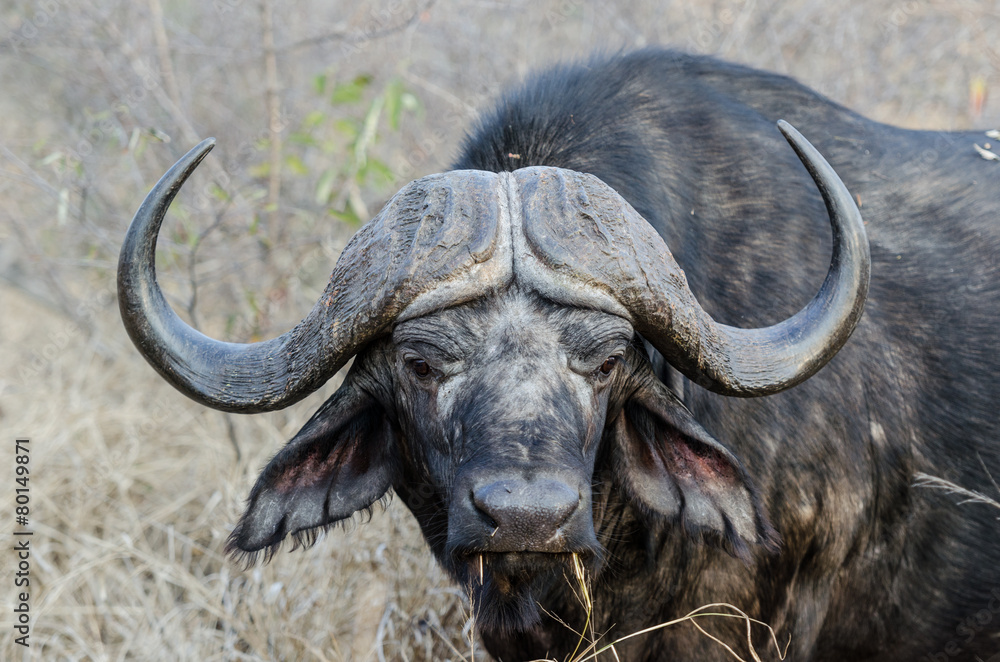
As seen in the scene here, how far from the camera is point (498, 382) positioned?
7.32ft

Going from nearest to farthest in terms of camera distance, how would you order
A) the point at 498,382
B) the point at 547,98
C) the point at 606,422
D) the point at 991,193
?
1. the point at 498,382
2. the point at 606,422
3. the point at 547,98
4. the point at 991,193

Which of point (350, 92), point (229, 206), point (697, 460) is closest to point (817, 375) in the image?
point (697, 460)

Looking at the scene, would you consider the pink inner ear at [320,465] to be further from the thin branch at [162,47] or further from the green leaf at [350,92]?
the thin branch at [162,47]

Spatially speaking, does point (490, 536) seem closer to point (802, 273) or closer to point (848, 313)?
point (848, 313)

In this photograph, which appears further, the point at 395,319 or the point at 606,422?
the point at 606,422

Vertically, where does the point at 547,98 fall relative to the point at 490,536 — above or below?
above

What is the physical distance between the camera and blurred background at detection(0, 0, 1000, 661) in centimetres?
381

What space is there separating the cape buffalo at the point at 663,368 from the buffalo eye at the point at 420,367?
1cm

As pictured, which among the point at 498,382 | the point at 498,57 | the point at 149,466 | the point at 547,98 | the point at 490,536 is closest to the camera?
the point at 490,536

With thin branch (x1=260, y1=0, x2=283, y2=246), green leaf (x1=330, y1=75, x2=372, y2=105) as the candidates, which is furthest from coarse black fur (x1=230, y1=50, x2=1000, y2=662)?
thin branch (x1=260, y1=0, x2=283, y2=246)

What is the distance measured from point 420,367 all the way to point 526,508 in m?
0.57

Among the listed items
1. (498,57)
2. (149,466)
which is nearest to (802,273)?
(149,466)

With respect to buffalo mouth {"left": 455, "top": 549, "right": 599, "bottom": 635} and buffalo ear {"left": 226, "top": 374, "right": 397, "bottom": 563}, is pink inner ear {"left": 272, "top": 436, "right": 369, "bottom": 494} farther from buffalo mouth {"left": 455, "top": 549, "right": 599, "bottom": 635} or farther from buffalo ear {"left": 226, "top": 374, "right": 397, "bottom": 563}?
buffalo mouth {"left": 455, "top": 549, "right": 599, "bottom": 635}

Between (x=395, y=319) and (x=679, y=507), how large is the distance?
1003 mm
